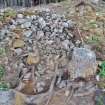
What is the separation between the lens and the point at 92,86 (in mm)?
3994

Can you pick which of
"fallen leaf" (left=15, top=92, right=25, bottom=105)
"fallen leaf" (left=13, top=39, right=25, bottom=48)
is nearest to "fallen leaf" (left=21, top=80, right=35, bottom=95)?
"fallen leaf" (left=15, top=92, right=25, bottom=105)

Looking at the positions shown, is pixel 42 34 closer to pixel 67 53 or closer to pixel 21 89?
pixel 67 53

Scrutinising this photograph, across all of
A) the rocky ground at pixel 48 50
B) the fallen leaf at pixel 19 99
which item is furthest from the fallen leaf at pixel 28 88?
the fallen leaf at pixel 19 99

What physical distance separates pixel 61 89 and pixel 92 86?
318mm

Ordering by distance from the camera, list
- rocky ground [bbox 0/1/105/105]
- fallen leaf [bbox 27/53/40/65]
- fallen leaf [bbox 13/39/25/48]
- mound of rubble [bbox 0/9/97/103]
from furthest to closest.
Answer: fallen leaf [bbox 13/39/25/48] → fallen leaf [bbox 27/53/40/65] → mound of rubble [bbox 0/9/97/103] → rocky ground [bbox 0/1/105/105]

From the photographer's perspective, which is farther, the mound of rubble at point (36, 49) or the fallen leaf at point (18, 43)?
the fallen leaf at point (18, 43)

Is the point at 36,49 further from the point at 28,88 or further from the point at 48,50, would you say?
the point at 28,88

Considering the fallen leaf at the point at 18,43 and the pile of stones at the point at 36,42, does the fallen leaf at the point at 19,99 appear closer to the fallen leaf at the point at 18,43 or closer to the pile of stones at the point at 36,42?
the pile of stones at the point at 36,42

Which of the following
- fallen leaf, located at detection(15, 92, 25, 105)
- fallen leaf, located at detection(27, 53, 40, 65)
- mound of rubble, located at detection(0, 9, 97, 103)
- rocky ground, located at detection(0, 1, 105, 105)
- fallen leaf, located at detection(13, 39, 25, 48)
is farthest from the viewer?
fallen leaf, located at detection(13, 39, 25, 48)

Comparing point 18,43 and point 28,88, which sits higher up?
point 18,43

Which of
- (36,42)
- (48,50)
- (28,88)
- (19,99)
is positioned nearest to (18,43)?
(36,42)

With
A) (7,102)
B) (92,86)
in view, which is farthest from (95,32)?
(7,102)

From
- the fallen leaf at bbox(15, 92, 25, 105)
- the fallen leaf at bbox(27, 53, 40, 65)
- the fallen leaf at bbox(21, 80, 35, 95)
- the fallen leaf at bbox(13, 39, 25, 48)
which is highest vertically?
the fallen leaf at bbox(13, 39, 25, 48)

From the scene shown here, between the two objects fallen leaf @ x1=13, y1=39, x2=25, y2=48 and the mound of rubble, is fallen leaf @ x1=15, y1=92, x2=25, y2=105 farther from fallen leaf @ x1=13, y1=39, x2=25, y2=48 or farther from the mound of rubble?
fallen leaf @ x1=13, y1=39, x2=25, y2=48
